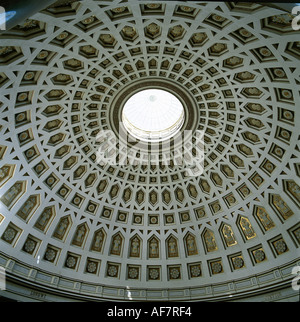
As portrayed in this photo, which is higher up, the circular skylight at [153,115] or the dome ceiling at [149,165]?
the circular skylight at [153,115]

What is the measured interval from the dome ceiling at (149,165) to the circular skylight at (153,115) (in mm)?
2721

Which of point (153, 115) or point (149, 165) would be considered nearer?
point (149, 165)

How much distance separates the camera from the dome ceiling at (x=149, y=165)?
14.2m

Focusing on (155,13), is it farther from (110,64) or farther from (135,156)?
(135,156)

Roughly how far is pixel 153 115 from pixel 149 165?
17.4 feet

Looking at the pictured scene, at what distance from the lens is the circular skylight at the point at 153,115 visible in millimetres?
22655

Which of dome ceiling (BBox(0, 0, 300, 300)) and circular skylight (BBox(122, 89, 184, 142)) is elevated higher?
circular skylight (BBox(122, 89, 184, 142))

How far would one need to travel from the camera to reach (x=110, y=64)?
17.4 metres

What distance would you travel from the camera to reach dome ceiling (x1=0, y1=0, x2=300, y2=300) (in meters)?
14.2

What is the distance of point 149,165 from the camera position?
22906mm

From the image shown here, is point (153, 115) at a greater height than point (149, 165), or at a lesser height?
greater

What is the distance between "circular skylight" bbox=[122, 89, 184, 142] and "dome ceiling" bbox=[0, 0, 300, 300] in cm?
272

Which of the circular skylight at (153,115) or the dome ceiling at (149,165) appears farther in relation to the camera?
the circular skylight at (153,115)
